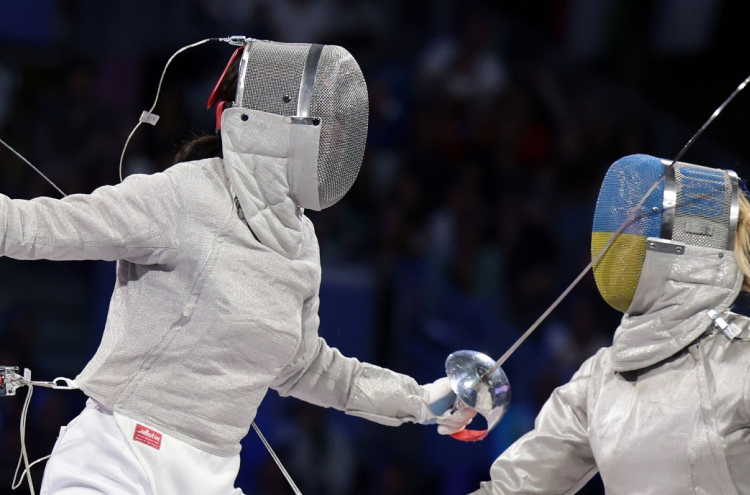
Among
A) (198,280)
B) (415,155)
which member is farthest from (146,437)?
(415,155)

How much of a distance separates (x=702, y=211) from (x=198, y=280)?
2.95ft

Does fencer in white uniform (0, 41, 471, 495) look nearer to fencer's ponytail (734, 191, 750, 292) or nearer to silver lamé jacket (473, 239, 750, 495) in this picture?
silver lamé jacket (473, 239, 750, 495)

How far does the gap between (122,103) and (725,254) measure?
2031 mm

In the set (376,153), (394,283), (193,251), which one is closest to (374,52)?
(376,153)

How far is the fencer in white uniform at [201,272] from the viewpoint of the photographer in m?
1.37

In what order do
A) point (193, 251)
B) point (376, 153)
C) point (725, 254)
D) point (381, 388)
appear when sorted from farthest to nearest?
point (376, 153), point (381, 388), point (725, 254), point (193, 251)

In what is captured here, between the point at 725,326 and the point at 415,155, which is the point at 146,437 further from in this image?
the point at 415,155

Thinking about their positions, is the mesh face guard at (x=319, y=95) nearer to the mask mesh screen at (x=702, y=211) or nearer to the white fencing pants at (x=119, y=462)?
the white fencing pants at (x=119, y=462)

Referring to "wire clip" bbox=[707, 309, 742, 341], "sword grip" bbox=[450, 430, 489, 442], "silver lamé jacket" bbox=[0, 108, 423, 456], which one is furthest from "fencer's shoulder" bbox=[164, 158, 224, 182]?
"wire clip" bbox=[707, 309, 742, 341]

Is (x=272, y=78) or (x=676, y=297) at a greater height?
(x=272, y=78)

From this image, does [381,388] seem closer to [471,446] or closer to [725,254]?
[725,254]

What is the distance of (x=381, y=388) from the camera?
1776 millimetres

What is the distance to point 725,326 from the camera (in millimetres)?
1479

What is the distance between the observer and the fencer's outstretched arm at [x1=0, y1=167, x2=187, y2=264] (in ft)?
4.19
